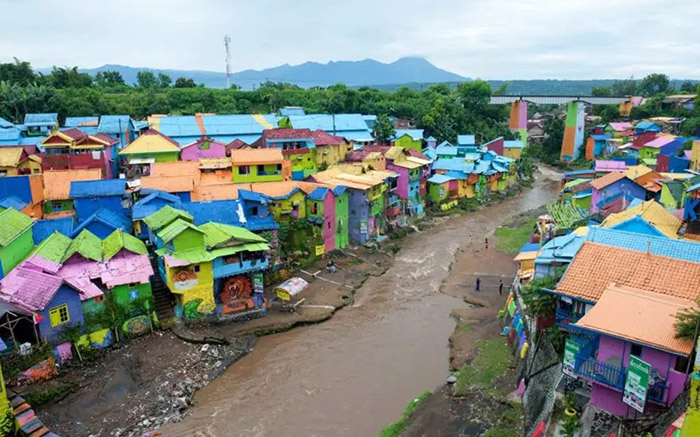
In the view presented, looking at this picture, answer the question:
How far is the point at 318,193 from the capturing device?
1208 inches

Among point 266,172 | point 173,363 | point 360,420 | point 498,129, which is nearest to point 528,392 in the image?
point 360,420

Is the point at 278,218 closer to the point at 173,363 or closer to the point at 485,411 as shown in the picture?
the point at 173,363

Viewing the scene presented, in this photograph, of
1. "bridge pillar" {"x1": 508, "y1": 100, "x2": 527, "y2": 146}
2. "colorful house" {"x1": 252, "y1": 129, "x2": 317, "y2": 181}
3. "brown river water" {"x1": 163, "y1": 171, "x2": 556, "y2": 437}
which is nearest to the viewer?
"brown river water" {"x1": 163, "y1": 171, "x2": 556, "y2": 437}

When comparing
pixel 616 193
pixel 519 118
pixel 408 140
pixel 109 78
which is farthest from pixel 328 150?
pixel 109 78

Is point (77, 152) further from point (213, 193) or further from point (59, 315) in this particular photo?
point (59, 315)

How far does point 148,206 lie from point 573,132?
59.5m

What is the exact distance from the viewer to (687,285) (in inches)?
556

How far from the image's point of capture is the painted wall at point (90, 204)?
2666 centimetres

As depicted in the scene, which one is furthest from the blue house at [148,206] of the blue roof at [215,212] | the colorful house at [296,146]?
the colorful house at [296,146]

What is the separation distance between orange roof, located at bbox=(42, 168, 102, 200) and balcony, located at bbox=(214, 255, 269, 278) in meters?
10.4

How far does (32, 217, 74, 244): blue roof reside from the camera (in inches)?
912

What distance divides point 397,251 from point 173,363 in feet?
58.7

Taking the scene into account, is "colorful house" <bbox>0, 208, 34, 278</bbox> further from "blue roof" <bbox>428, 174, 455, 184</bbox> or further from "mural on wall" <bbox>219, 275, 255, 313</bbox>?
"blue roof" <bbox>428, 174, 455, 184</bbox>

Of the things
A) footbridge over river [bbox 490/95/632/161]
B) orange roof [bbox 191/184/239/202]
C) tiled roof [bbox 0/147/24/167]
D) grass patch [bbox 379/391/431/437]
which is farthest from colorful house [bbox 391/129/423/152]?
grass patch [bbox 379/391/431/437]
